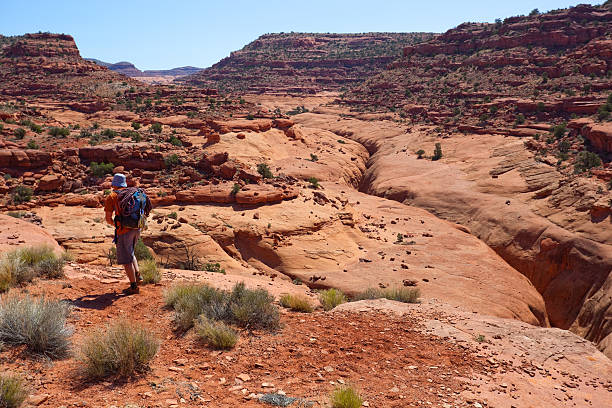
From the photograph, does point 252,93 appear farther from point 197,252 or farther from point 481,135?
point 197,252

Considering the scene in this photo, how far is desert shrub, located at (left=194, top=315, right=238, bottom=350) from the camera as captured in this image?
5055 mm

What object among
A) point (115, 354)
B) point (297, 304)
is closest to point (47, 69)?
point (297, 304)

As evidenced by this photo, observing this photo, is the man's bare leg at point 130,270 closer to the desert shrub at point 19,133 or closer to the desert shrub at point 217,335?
the desert shrub at point 217,335

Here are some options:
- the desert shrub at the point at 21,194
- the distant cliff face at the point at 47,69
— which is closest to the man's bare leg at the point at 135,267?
the desert shrub at the point at 21,194

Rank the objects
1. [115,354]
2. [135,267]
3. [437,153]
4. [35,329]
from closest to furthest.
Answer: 1. [115,354]
2. [35,329]
3. [135,267]
4. [437,153]

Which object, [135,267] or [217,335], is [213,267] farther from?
[217,335]

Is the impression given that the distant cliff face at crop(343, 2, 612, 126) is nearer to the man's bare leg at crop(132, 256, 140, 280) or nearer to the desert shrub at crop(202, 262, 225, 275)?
the desert shrub at crop(202, 262, 225, 275)

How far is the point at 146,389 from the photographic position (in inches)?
154

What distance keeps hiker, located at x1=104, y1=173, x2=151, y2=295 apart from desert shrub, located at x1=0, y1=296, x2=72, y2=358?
1.90 m

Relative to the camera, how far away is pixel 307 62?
99250 millimetres

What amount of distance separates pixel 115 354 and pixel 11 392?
923 mm

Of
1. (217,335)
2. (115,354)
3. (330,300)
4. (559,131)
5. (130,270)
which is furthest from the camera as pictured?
(559,131)

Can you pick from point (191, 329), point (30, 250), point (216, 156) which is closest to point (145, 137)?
point (216, 156)

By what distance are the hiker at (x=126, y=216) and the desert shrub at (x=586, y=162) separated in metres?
25.4
